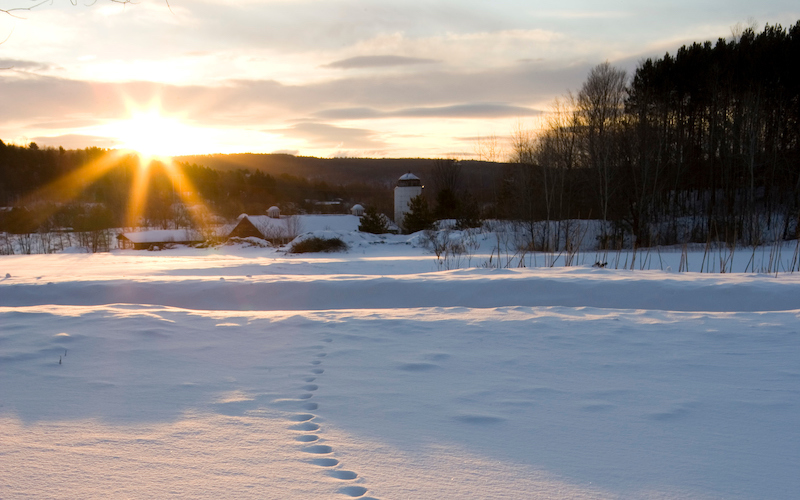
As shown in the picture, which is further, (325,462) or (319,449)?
(319,449)

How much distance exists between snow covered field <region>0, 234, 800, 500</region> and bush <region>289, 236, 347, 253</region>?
80.9 ft

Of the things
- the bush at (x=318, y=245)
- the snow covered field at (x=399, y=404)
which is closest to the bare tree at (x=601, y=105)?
the bush at (x=318, y=245)

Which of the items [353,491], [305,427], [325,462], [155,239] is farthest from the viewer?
[155,239]

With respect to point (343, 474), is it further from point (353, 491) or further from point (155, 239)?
point (155, 239)

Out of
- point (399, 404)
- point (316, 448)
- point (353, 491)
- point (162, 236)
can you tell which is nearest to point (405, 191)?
point (162, 236)

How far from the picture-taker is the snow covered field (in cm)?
275

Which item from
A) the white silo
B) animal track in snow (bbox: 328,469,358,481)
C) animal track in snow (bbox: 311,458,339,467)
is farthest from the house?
animal track in snow (bbox: 328,469,358,481)

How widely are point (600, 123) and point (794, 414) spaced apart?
34.2 m

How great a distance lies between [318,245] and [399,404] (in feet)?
93.0

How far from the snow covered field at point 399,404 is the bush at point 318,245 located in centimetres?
2466

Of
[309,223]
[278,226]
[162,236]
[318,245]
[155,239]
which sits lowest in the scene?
[318,245]

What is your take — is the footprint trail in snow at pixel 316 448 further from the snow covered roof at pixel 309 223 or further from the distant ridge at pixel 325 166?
the distant ridge at pixel 325 166

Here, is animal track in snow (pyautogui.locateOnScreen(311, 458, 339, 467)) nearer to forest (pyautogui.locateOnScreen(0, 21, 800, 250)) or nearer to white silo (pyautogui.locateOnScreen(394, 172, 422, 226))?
forest (pyautogui.locateOnScreen(0, 21, 800, 250))

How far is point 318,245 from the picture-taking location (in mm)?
31766
